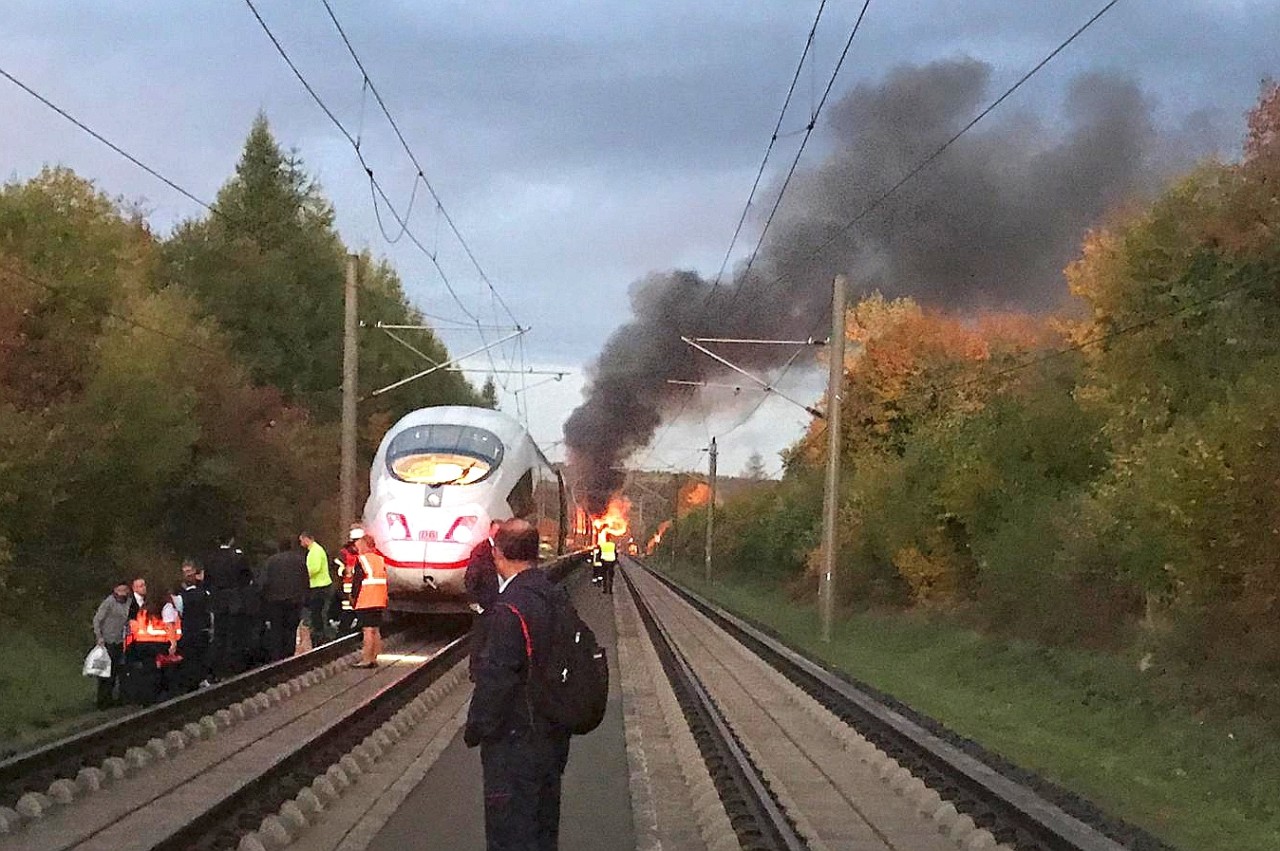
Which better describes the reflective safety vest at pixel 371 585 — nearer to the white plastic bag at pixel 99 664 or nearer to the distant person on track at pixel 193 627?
the distant person on track at pixel 193 627

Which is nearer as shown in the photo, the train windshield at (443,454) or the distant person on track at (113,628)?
the distant person on track at (113,628)

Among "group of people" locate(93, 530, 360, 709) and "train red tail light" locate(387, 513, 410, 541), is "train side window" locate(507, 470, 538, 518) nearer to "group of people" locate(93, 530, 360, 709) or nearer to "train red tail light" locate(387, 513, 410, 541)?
"train red tail light" locate(387, 513, 410, 541)

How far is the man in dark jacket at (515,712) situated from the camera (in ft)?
23.5

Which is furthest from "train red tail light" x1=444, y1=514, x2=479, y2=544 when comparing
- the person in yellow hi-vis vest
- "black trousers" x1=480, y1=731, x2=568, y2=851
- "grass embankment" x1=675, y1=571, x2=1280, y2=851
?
the person in yellow hi-vis vest

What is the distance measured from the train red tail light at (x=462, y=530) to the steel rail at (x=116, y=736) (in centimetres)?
587

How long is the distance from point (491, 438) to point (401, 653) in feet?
14.2

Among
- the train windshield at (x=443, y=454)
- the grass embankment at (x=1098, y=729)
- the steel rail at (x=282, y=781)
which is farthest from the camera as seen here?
the train windshield at (x=443, y=454)

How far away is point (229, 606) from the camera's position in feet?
69.9

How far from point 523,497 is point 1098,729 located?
42.9 ft

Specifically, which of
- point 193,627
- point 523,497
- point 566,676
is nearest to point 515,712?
point 566,676

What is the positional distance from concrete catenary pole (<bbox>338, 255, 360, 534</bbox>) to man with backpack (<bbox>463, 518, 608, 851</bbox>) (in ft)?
92.5

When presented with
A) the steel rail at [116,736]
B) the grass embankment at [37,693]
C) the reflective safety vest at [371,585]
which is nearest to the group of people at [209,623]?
the grass embankment at [37,693]

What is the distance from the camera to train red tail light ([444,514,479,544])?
90.5ft

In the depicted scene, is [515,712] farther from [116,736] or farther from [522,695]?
[116,736]
